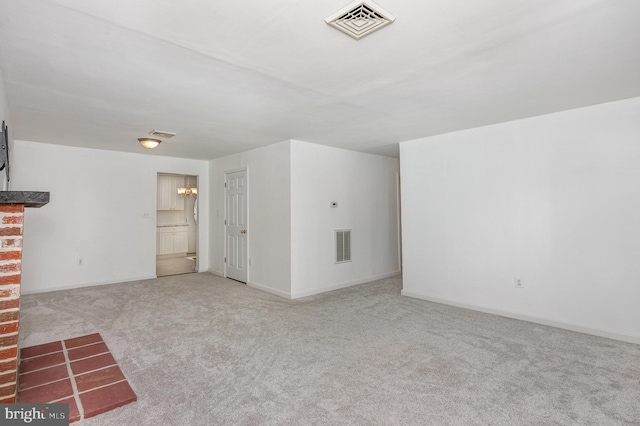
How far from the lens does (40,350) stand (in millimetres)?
3000

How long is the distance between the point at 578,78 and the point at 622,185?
1.35 meters

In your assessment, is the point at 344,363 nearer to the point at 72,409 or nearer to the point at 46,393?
the point at 72,409

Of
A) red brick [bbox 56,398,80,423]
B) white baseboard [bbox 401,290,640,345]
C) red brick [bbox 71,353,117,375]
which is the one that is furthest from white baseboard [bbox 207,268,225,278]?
red brick [bbox 56,398,80,423]

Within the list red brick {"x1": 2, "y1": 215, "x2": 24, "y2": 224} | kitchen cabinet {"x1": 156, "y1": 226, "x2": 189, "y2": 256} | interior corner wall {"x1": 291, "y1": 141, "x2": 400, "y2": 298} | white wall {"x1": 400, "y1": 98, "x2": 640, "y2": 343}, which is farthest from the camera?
kitchen cabinet {"x1": 156, "y1": 226, "x2": 189, "y2": 256}

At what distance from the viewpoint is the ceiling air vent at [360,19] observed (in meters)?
1.73

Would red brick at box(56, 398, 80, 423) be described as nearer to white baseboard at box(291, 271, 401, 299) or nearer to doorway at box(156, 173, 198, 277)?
white baseboard at box(291, 271, 401, 299)

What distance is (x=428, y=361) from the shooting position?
9.10ft

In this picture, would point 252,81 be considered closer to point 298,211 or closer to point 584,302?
point 298,211

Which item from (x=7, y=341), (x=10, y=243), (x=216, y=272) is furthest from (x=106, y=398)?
(x=216, y=272)

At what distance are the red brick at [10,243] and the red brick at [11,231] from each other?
1.1 inches

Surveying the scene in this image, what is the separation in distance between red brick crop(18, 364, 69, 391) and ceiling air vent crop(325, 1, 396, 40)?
3.18 m

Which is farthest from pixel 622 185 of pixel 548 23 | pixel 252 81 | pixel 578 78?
pixel 252 81

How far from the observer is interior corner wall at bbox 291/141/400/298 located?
499 cm

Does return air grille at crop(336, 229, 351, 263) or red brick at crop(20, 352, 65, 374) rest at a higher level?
return air grille at crop(336, 229, 351, 263)
